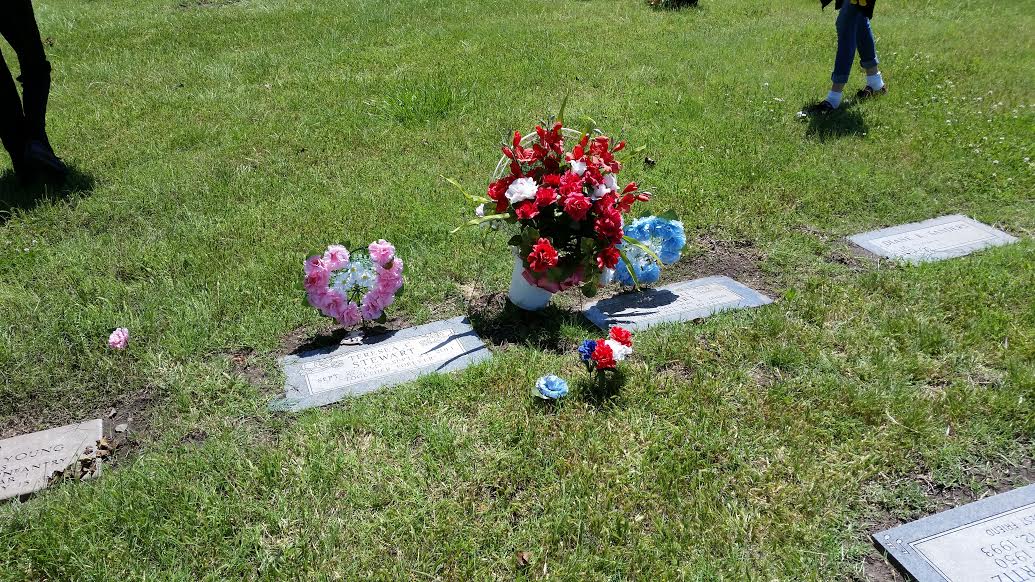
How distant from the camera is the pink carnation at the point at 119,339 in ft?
10.3

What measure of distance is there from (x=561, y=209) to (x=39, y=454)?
233cm

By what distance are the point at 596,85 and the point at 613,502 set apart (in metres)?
5.30

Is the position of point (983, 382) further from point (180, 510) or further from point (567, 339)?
point (180, 510)

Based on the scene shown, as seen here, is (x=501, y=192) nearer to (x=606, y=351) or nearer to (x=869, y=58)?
(x=606, y=351)

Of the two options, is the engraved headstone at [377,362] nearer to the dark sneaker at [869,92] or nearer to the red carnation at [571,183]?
the red carnation at [571,183]

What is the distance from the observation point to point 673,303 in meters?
3.59

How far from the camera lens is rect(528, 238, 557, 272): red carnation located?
2982 mm

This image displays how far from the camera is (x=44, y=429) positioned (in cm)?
276

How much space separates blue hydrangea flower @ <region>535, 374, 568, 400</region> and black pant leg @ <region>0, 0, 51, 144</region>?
14.1 feet

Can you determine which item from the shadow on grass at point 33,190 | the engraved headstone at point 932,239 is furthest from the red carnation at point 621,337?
the shadow on grass at point 33,190

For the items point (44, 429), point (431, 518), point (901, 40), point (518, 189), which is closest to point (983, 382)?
point (518, 189)

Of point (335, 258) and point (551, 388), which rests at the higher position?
point (335, 258)

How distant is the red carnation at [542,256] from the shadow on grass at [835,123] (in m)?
3.70

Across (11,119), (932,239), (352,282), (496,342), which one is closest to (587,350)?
(496,342)
